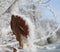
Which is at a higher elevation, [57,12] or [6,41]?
[57,12]

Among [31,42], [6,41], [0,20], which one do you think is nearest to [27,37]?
[31,42]

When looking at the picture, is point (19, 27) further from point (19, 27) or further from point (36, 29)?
point (36, 29)

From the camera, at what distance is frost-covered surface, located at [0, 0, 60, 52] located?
4.52 feet

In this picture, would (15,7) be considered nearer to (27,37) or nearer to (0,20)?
(0,20)

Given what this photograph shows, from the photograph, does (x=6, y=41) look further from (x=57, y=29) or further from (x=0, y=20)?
(x=57, y=29)

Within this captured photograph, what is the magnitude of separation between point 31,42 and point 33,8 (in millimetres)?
284

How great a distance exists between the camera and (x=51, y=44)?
4.51ft

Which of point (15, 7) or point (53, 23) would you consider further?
point (15, 7)

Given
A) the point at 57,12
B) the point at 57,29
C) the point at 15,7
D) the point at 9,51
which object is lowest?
the point at 9,51

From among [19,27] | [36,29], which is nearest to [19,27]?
[19,27]

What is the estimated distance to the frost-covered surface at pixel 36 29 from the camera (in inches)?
54.2

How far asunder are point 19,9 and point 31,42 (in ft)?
0.99

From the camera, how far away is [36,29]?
1422 millimetres

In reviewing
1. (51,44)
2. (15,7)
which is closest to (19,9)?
(15,7)
